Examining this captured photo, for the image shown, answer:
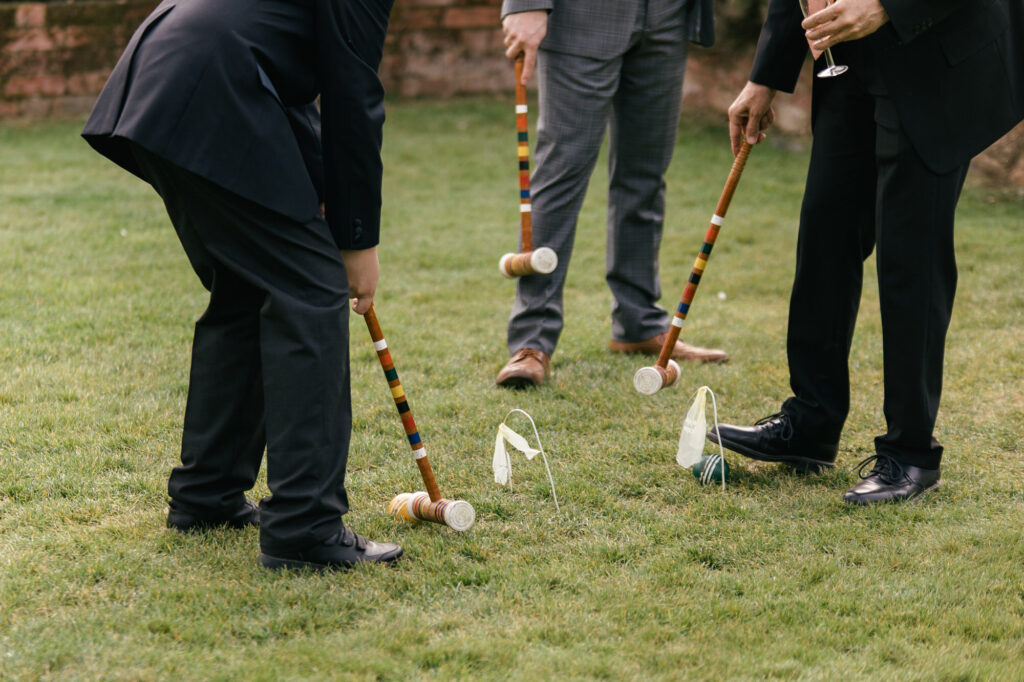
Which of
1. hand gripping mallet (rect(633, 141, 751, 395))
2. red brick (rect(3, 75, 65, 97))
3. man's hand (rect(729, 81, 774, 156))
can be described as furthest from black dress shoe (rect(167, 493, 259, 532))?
red brick (rect(3, 75, 65, 97))

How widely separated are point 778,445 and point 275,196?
1.72 m

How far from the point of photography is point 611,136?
14.9 feet

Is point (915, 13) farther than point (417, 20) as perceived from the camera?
No

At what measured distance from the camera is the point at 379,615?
95.3 inches

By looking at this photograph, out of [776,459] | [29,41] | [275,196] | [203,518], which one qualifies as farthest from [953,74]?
[29,41]

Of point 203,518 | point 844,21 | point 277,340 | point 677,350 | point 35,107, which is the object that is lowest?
point 677,350

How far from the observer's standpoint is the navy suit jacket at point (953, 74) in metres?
2.87

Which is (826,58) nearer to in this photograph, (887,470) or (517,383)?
(887,470)

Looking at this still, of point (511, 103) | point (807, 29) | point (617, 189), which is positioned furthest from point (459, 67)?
point (807, 29)

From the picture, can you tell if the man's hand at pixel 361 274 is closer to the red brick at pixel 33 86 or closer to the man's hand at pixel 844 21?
the man's hand at pixel 844 21

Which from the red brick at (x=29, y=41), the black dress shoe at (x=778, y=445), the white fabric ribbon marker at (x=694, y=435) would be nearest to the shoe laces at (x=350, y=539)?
the white fabric ribbon marker at (x=694, y=435)

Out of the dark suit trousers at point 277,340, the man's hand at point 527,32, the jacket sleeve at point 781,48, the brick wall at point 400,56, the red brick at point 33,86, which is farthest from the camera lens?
the red brick at point 33,86

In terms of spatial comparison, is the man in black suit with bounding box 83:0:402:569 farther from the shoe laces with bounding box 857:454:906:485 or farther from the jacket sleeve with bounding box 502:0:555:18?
the jacket sleeve with bounding box 502:0:555:18

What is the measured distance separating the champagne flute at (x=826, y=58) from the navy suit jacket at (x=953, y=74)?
3.4 inches
